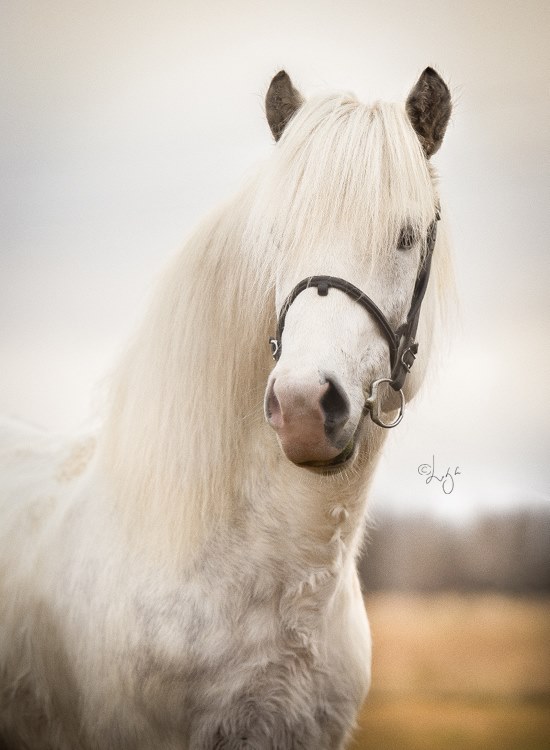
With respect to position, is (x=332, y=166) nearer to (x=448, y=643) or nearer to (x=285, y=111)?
(x=285, y=111)

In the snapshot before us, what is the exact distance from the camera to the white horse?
93 centimetres

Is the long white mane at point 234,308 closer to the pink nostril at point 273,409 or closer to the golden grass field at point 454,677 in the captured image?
the pink nostril at point 273,409

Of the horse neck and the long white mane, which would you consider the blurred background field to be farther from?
the long white mane

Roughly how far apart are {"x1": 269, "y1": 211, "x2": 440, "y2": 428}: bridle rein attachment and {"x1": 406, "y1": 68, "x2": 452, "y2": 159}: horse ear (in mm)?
110

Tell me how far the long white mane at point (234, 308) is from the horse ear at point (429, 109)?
0.09 ft

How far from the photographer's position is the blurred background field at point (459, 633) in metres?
1.45

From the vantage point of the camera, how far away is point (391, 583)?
1494 mm

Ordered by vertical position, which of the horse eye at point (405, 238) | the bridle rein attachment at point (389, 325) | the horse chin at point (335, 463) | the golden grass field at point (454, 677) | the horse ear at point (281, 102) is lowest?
the golden grass field at point (454, 677)

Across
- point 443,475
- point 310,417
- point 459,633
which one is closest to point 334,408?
point 310,417

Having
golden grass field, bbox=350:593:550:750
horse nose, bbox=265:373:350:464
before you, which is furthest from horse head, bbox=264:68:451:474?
golden grass field, bbox=350:593:550:750

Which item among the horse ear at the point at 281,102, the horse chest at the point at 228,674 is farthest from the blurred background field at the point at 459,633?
the horse ear at the point at 281,102

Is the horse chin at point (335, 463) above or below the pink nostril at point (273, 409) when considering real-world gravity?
below

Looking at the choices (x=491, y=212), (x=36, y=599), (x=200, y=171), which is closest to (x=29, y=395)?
(x=36, y=599)

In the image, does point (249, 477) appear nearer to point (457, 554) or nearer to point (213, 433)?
point (213, 433)
